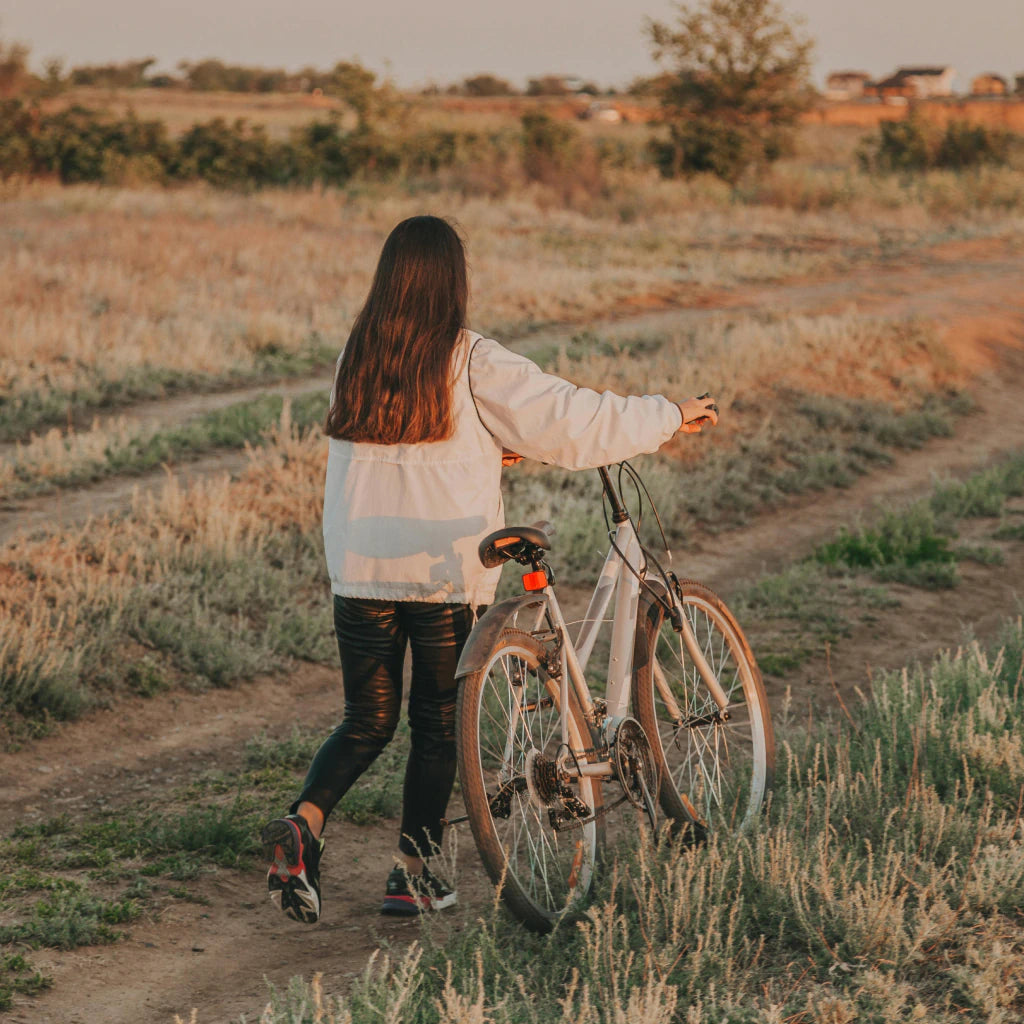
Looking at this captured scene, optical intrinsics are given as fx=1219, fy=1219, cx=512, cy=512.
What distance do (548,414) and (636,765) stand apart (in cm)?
111

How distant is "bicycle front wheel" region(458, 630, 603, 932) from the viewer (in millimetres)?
3252

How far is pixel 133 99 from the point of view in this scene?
215ft

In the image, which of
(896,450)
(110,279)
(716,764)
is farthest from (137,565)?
(110,279)

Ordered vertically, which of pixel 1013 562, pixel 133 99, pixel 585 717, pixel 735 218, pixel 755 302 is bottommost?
pixel 1013 562

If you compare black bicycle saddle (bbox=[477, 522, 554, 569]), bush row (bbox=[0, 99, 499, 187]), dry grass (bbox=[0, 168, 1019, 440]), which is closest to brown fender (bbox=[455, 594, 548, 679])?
black bicycle saddle (bbox=[477, 522, 554, 569])

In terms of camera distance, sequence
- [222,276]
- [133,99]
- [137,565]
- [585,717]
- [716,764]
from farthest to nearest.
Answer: [133,99], [222,276], [137,565], [716,764], [585,717]

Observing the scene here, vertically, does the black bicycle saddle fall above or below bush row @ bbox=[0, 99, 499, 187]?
below

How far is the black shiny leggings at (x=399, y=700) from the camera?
11.8 ft

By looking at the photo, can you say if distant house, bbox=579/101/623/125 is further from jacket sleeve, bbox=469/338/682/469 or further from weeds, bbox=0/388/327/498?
jacket sleeve, bbox=469/338/682/469

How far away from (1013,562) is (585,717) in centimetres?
549

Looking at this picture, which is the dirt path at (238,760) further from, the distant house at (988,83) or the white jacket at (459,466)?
the distant house at (988,83)

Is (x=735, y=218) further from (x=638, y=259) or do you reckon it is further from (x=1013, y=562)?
(x=1013, y=562)

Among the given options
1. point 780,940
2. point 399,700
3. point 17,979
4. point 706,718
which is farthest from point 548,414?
point 17,979

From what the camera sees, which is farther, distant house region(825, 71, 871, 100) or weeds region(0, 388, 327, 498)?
distant house region(825, 71, 871, 100)
